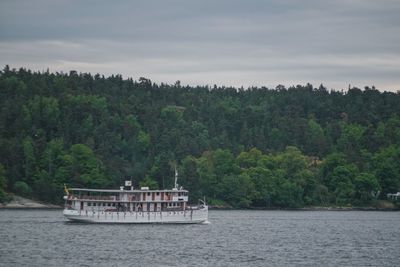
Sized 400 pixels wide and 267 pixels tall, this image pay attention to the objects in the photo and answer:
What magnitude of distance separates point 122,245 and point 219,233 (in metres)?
26.1

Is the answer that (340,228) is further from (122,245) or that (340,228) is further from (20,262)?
(20,262)

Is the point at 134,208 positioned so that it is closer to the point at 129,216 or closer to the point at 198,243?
the point at 129,216

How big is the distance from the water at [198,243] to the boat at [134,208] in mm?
3738

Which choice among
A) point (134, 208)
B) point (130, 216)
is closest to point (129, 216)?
point (130, 216)

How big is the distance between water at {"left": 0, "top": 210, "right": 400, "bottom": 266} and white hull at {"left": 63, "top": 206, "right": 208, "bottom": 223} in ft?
11.5

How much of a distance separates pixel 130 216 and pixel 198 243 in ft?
112

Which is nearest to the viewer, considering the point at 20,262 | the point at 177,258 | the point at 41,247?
the point at 20,262

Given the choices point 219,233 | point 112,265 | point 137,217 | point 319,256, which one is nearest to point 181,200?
point 137,217

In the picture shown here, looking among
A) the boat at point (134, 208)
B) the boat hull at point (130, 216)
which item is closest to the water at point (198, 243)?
the boat hull at point (130, 216)

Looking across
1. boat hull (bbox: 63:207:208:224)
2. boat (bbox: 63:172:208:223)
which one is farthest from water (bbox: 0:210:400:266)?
boat (bbox: 63:172:208:223)

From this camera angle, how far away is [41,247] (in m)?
113

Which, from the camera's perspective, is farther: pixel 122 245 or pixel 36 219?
pixel 36 219

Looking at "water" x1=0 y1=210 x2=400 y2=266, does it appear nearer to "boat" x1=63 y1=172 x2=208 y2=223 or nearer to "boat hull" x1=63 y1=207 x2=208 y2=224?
"boat hull" x1=63 y1=207 x2=208 y2=224

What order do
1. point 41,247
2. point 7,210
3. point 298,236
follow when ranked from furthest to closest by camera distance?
point 7,210 → point 298,236 → point 41,247
